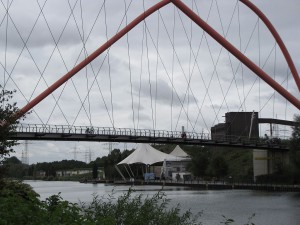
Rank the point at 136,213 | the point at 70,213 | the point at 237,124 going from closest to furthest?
1. the point at 70,213
2. the point at 136,213
3. the point at 237,124

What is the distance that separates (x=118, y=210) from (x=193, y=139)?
52.5 meters

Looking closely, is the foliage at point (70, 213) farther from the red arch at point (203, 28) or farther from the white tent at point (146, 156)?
the white tent at point (146, 156)

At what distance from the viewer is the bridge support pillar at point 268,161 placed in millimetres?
82500

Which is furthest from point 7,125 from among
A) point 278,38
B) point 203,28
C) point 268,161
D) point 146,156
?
point 146,156

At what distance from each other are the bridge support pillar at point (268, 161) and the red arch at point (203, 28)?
2151 centimetres

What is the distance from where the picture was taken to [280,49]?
2628 inches

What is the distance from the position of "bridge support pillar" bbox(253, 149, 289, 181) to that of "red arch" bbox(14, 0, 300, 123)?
70.6 feet

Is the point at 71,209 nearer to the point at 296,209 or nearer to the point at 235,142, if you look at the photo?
the point at 296,209

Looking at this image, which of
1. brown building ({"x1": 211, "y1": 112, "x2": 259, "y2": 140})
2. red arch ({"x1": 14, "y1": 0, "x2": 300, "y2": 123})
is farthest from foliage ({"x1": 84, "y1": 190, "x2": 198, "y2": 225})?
brown building ({"x1": 211, "y1": 112, "x2": 259, "y2": 140})

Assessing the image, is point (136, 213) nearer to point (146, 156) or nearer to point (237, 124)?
point (146, 156)

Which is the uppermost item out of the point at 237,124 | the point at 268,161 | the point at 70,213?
the point at 237,124

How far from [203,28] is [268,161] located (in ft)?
106

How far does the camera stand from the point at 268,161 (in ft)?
278

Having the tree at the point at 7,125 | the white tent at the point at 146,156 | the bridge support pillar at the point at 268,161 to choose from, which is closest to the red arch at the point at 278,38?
the bridge support pillar at the point at 268,161
